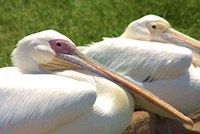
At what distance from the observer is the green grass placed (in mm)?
8109

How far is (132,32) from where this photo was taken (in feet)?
19.4

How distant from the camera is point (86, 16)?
8.73 meters

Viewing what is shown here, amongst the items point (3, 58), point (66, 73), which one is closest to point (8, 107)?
point (66, 73)

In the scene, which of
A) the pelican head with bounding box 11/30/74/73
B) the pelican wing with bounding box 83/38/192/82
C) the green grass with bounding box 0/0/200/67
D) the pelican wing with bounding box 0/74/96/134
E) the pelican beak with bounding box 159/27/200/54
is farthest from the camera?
the green grass with bounding box 0/0/200/67

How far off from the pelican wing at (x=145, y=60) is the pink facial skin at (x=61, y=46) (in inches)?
31.3

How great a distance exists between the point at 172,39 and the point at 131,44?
0.55 meters

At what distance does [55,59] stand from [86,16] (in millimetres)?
3988

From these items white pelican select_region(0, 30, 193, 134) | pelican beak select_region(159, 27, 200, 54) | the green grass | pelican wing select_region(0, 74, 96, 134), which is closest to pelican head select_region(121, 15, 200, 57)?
pelican beak select_region(159, 27, 200, 54)

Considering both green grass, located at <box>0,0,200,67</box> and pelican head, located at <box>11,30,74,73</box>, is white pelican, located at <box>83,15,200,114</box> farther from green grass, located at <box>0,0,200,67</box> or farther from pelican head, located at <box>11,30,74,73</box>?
green grass, located at <box>0,0,200,67</box>

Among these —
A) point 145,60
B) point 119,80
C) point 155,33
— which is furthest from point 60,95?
point 155,33

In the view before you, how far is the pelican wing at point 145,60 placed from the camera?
18.0 feet

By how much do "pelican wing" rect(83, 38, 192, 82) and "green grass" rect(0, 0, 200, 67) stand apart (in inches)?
83.4

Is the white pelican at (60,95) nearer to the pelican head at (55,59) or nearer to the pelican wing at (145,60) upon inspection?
the pelican head at (55,59)

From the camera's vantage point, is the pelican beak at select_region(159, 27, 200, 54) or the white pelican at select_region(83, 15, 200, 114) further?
the pelican beak at select_region(159, 27, 200, 54)
